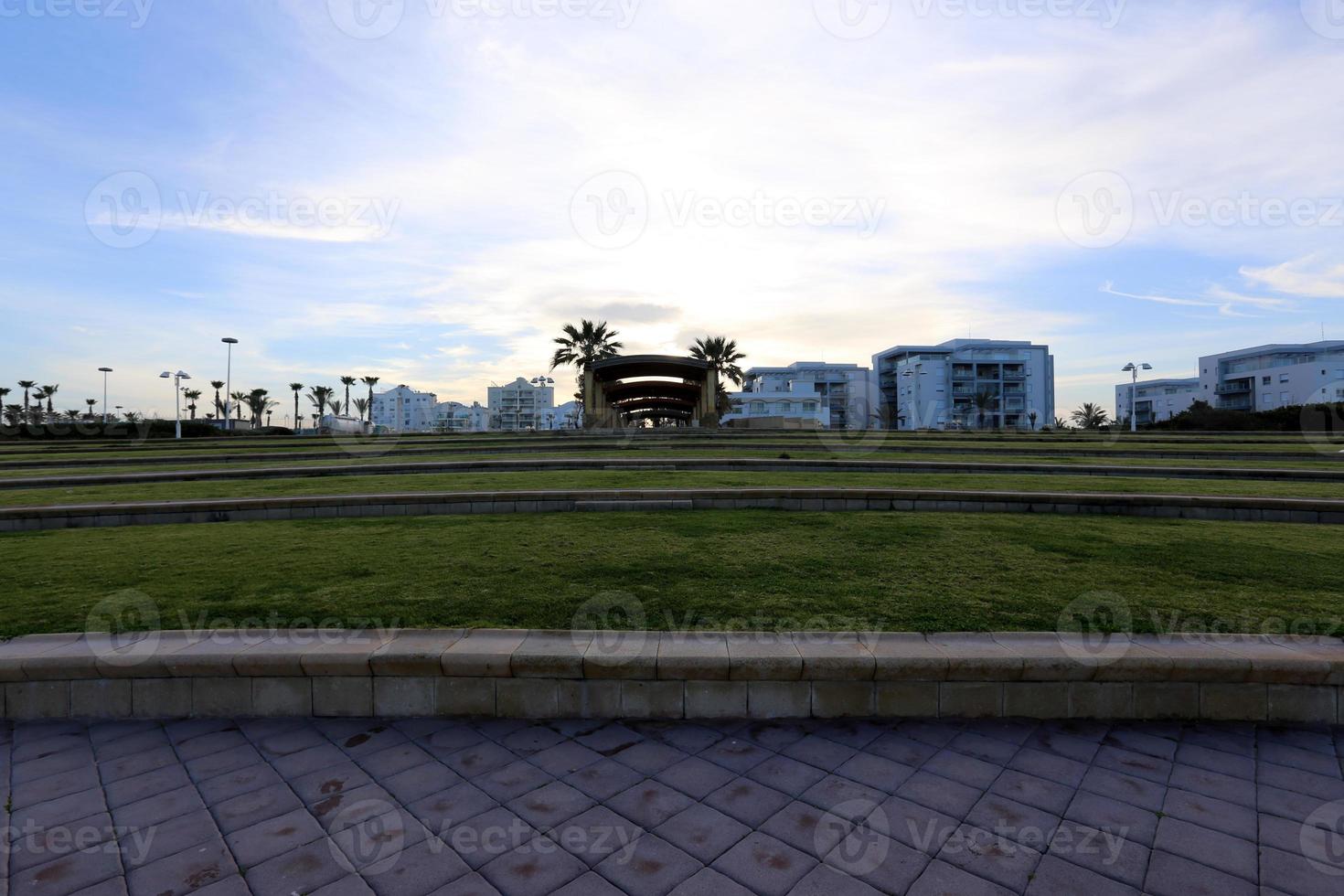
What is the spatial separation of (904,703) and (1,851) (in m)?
4.44

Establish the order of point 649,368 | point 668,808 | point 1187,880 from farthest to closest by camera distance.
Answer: point 649,368 → point 668,808 → point 1187,880

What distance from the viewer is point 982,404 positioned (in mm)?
83875

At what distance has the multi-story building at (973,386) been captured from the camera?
88.3 meters

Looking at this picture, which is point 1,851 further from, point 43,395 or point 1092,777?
point 43,395

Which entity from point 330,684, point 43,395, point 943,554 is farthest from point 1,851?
point 43,395

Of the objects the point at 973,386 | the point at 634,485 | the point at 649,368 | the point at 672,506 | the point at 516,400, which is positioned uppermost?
the point at 516,400

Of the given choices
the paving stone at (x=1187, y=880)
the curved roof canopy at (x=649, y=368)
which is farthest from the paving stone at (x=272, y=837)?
the curved roof canopy at (x=649, y=368)

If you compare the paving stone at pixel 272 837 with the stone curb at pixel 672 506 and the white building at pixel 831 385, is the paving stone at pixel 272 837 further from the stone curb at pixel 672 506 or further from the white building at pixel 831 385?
the white building at pixel 831 385

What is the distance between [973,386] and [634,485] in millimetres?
89637

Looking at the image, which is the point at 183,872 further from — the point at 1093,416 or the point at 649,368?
the point at 1093,416

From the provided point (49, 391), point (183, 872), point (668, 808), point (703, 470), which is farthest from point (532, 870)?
point (49, 391)

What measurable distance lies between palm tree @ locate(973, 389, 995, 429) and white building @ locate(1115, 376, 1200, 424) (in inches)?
978

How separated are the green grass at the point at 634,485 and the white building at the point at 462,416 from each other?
14603cm

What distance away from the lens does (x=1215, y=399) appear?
8800cm
